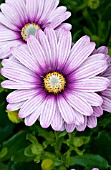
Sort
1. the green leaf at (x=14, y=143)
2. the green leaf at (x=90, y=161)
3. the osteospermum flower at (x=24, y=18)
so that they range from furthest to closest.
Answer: the green leaf at (x=14, y=143), the green leaf at (x=90, y=161), the osteospermum flower at (x=24, y=18)

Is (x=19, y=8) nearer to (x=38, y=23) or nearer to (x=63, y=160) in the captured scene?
(x=38, y=23)

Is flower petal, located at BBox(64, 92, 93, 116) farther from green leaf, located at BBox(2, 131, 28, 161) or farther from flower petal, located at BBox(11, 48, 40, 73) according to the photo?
green leaf, located at BBox(2, 131, 28, 161)

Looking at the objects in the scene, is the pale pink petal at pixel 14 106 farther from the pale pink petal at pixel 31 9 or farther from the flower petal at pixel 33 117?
the pale pink petal at pixel 31 9

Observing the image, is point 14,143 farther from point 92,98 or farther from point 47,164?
point 92,98

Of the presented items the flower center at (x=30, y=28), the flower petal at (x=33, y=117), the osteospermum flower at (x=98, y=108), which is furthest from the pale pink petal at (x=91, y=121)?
the flower center at (x=30, y=28)

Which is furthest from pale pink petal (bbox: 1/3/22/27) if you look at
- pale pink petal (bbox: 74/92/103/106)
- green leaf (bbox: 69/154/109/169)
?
green leaf (bbox: 69/154/109/169)

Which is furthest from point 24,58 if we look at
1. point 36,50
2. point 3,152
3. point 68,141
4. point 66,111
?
point 3,152

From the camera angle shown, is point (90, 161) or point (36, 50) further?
point (90, 161)

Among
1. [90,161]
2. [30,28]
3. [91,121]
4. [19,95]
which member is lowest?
[90,161]
